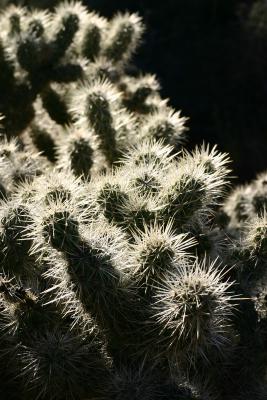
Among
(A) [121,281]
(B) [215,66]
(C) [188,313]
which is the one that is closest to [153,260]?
(A) [121,281]

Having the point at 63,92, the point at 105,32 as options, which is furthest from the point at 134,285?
the point at 105,32

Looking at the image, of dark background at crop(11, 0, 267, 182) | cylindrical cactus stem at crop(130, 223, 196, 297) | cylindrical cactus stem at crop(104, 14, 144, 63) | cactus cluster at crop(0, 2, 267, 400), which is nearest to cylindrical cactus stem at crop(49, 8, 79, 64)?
cylindrical cactus stem at crop(104, 14, 144, 63)

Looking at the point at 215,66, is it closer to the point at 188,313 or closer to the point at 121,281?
the point at 121,281

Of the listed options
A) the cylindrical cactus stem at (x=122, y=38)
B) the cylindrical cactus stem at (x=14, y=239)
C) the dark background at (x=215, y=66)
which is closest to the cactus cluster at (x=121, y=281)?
the cylindrical cactus stem at (x=14, y=239)

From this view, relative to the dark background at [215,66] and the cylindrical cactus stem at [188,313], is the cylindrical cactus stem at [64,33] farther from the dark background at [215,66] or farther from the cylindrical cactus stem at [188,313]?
the dark background at [215,66]

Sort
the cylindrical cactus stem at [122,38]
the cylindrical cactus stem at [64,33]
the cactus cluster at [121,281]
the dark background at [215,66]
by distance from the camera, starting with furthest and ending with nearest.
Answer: the dark background at [215,66] → the cylindrical cactus stem at [122,38] → the cylindrical cactus stem at [64,33] → the cactus cluster at [121,281]

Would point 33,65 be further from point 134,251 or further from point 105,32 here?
point 134,251
